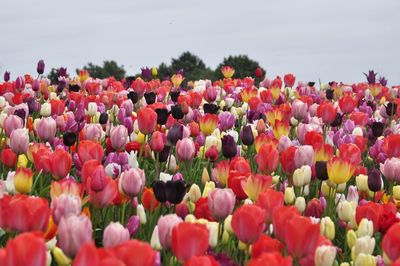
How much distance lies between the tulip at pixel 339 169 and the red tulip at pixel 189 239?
2031 millimetres

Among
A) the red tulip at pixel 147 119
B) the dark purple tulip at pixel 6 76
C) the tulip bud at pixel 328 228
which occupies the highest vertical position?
the dark purple tulip at pixel 6 76

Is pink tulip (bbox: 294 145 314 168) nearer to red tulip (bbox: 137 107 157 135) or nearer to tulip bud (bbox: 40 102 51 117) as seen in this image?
red tulip (bbox: 137 107 157 135)

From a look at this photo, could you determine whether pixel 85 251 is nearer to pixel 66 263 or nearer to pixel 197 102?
pixel 66 263

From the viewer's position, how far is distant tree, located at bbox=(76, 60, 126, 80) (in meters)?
49.5

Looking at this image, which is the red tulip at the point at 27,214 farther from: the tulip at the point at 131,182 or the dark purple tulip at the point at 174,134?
the dark purple tulip at the point at 174,134

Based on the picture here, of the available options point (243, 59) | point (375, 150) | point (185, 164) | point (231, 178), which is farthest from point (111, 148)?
point (243, 59)

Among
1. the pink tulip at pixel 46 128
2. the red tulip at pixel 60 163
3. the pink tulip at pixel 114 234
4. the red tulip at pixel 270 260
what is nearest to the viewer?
the red tulip at pixel 270 260

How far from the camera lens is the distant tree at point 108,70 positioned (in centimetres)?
4952

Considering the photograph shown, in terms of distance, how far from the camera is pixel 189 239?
2.54 meters

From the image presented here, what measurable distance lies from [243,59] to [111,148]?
32922mm

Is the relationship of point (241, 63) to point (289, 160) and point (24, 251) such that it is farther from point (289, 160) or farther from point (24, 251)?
point (24, 251)

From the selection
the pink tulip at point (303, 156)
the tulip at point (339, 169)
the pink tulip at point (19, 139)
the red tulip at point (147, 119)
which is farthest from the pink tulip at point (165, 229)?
the red tulip at point (147, 119)

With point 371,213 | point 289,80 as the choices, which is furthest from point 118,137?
point 289,80

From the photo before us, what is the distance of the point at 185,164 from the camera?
5887mm
